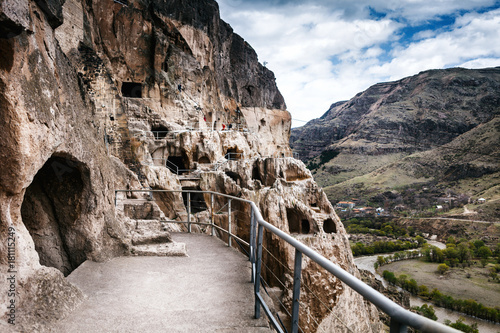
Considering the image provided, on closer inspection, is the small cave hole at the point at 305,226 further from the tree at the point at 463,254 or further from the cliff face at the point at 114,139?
the tree at the point at 463,254

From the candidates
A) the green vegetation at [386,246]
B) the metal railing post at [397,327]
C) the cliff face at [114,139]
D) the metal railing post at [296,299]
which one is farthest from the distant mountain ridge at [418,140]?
the metal railing post at [397,327]

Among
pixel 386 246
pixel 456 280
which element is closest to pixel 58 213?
pixel 456 280

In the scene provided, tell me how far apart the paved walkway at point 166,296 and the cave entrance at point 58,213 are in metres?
0.40

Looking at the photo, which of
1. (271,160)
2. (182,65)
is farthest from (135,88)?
(271,160)

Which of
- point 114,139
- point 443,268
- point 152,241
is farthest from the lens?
point 443,268

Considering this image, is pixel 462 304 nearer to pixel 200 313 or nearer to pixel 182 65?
pixel 182 65

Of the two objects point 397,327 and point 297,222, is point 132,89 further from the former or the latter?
point 397,327

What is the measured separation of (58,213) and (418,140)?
396 ft

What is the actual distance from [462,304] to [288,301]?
1288 inches

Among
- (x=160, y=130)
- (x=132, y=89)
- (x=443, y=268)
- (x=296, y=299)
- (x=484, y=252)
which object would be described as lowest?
(x=443, y=268)

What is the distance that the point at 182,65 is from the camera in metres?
28.7

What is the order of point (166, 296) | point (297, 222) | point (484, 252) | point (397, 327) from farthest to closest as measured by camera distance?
point (484, 252), point (297, 222), point (166, 296), point (397, 327)

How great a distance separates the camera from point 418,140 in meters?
107

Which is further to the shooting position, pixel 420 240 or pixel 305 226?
pixel 420 240
